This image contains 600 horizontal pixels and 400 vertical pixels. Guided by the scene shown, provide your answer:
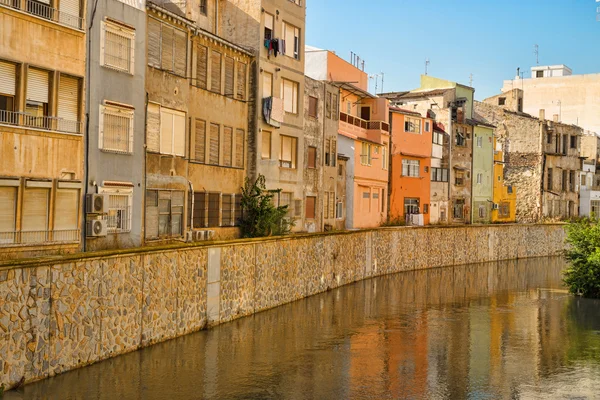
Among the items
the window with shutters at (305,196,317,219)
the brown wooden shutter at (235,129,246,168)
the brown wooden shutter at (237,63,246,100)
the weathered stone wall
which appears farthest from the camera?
the window with shutters at (305,196,317,219)

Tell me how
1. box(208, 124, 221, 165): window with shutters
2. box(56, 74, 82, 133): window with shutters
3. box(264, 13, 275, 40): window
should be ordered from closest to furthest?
box(56, 74, 82, 133): window with shutters < box(208, 124, 221, 165): window with shutters < box(264, 13, 275, 40): window

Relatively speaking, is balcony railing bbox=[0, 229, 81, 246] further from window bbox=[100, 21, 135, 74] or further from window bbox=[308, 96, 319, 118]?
window bbox=[308, 96, 319, 118]

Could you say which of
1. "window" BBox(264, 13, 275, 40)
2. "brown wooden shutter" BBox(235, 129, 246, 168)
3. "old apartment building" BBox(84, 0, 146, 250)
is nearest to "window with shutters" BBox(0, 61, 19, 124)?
"old apartment building" BBox(84, 0, 146, 250)

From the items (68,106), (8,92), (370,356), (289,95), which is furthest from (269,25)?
(8,92)

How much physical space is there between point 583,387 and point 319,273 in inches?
717

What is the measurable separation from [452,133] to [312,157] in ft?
88.2

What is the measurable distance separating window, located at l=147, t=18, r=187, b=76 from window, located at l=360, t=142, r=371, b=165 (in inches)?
985

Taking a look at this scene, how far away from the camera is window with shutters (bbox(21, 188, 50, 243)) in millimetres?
20875

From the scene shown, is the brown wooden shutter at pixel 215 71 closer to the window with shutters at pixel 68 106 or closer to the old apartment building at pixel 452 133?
the window with shutters at pixel 68 106

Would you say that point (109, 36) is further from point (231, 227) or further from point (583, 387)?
point (583, 387)

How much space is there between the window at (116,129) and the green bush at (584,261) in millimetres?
29905

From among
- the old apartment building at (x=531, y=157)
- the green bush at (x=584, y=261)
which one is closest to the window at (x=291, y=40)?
the green bush at (x=584, y=261)

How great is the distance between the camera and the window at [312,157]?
43.1 meters

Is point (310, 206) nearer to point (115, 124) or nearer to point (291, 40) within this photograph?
point (291, 40)
